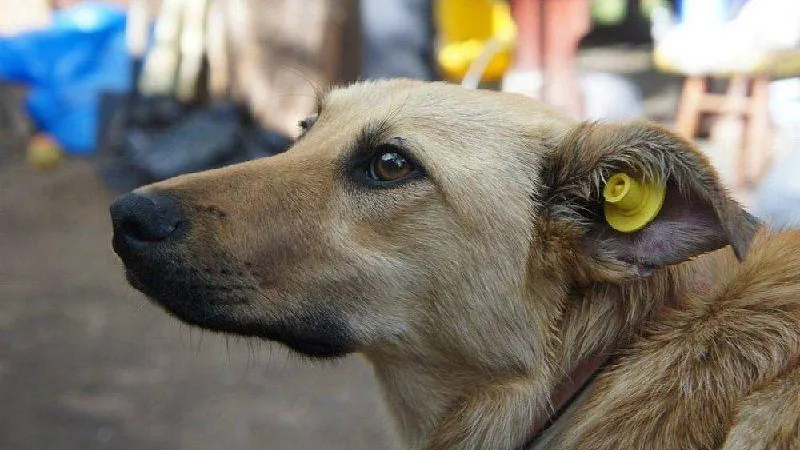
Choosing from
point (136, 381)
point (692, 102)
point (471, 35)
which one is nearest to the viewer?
point (136, 381)

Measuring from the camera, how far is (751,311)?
212 centimetres

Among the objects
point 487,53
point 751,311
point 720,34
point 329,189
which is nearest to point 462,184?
point 329,189

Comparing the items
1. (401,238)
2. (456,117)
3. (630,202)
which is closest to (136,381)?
(401,238)

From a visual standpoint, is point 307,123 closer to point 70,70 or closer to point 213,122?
point 213,122

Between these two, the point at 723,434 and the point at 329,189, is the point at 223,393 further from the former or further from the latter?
the point at 723,434

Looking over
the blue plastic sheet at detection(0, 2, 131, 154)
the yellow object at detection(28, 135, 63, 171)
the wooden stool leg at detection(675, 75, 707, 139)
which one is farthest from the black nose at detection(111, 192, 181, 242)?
the blue plastic sheet at detection(0, 2, 131, 154)

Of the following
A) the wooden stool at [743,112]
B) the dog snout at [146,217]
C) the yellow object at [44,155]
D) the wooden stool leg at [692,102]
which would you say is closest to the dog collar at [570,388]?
the dog snout at [146,217]

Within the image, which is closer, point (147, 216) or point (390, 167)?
point (147, 216)

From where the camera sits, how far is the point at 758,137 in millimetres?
7309

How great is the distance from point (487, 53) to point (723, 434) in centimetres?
523

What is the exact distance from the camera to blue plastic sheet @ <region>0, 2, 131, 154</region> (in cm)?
955

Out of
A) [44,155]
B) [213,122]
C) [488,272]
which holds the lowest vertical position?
[44,155]

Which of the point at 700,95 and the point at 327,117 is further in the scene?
the point at 700,95

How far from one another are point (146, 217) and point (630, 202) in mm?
1238
